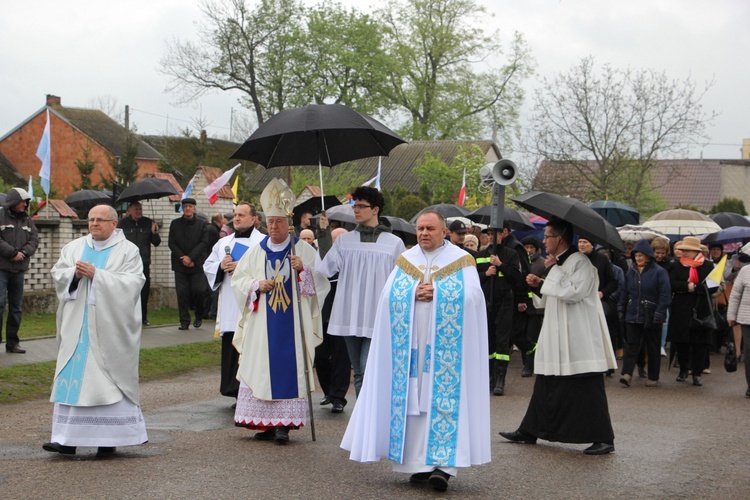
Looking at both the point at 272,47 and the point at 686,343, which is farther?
the point at 272,47

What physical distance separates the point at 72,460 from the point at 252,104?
148 feet

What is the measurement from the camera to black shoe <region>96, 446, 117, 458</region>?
811 centimetres

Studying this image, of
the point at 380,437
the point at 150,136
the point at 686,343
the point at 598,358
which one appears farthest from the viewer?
the point at 150,136

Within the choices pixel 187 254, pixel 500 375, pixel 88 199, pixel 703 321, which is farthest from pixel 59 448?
pixel 88 199

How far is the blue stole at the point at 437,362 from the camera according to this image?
7.16m

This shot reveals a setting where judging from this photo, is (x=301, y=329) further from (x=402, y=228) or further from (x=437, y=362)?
(x=402, y=228)

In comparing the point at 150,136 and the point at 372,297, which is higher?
the point at 150,136

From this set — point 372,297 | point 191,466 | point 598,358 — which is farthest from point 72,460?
point 598,358

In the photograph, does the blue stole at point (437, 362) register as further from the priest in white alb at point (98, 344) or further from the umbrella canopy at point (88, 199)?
the umbrella canopy at point (88, 199)

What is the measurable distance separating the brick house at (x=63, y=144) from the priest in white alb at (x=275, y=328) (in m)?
50.8

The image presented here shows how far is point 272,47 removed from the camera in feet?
168

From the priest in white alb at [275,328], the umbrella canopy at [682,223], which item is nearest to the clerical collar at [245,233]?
the priest in white alb at [275,328]

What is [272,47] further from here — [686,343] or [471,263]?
[471,263]

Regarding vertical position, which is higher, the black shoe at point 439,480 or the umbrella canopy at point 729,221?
the umbrella canopy at point 729,221
